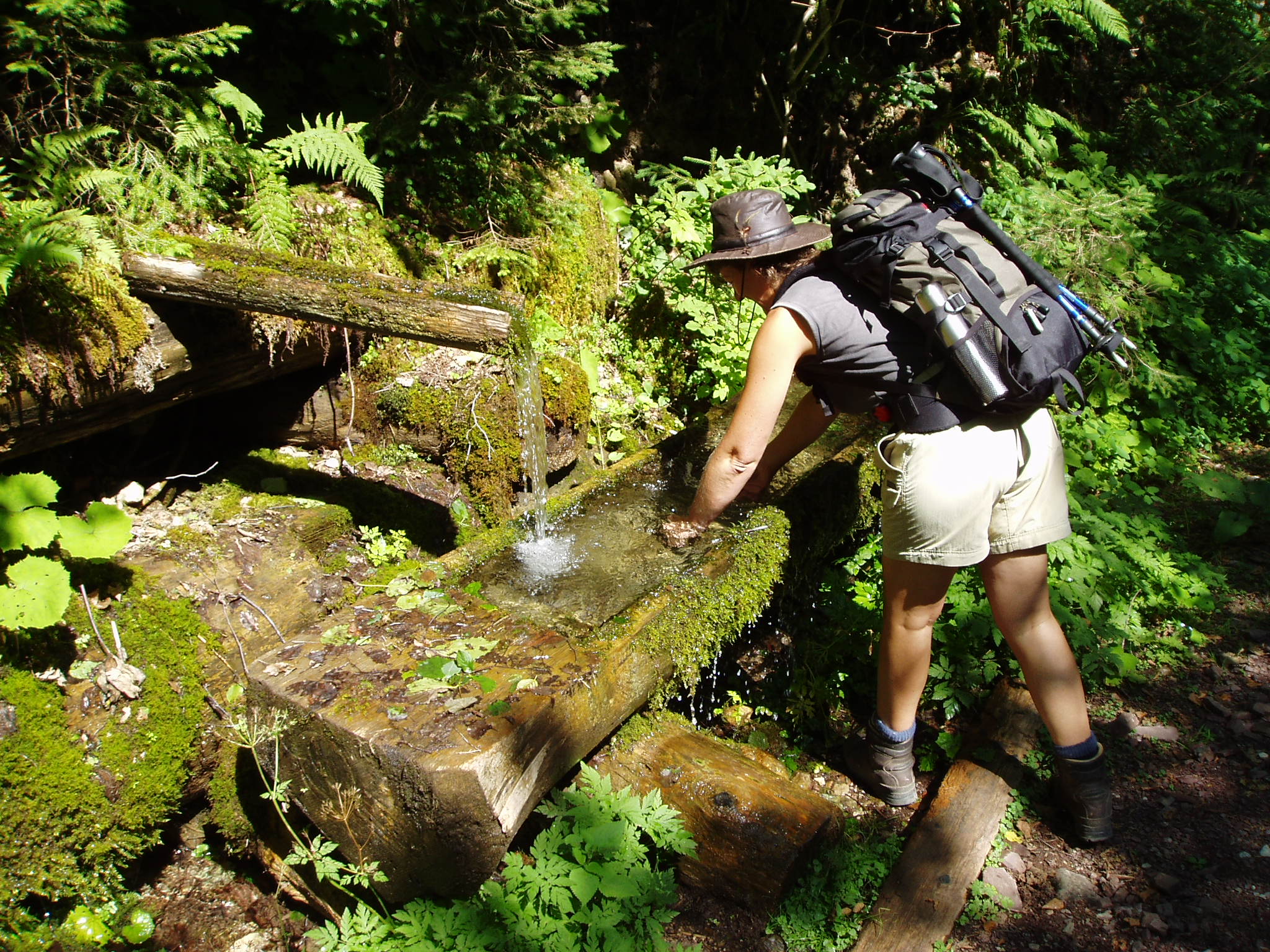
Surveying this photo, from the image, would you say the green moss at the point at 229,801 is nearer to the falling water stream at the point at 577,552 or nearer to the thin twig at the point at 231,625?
the thin twig at the point at 231,625

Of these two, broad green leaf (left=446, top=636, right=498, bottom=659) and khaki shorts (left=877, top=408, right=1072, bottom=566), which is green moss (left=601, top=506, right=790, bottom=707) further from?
khaki shorts (left=877, top=408, right=1072, bottom=566)

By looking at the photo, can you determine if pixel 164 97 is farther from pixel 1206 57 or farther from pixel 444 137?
pixel 1206 57

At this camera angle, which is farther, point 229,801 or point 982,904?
point 229,801

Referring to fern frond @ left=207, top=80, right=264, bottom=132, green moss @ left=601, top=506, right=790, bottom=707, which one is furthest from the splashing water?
fern frond @ left=207, top=80, right=264, bottom=132

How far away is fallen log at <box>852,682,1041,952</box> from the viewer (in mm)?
2732

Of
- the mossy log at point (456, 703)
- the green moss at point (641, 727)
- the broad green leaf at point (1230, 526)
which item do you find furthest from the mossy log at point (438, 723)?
the broad green leaf at point (1230, 526)

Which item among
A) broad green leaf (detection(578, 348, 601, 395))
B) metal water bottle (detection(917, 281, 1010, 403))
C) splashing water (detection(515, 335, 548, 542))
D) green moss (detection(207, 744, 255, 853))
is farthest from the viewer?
broad green leaf (detection(578, 348, 601, 395))

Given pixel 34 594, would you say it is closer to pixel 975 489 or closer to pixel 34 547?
pixel 34 547

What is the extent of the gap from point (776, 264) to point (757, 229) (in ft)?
0.55

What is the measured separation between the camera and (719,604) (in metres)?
3.46

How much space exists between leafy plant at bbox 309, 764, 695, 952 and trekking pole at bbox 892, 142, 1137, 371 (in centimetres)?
236

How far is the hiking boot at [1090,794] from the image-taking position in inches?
120

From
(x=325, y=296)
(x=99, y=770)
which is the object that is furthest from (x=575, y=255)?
(x=99, y=770)

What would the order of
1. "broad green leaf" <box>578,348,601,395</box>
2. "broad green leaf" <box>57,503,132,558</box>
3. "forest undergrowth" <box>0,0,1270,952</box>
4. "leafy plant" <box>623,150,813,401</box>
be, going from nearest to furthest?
"forest undergrowth" <box>0,0,1270,952</box>
"broad green leaf" <box>57,503,132,558</box>
"broad green leaf" <box>578,348,601,395</box>
"leafy plant" <box>623,150,813,401</box>
